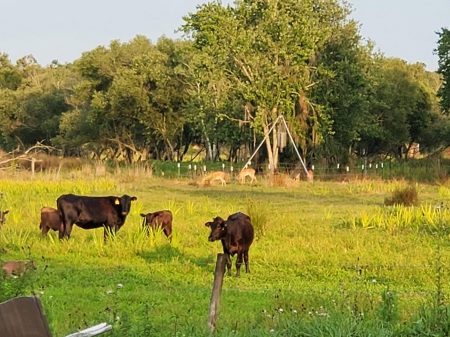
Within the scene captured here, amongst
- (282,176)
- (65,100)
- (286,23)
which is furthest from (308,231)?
(65,100)

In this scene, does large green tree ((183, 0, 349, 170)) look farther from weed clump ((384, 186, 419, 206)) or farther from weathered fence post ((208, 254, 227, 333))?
weathered fence post ((208, 254, 227, 333))

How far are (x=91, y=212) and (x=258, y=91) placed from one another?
21657mm

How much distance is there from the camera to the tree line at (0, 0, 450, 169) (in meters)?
35.7

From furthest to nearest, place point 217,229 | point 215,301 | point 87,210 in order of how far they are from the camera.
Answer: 1. point 87,210
2. point 217,229
3. point 215,301

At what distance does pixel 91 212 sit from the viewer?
1440 centimetres

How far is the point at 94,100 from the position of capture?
47.0m

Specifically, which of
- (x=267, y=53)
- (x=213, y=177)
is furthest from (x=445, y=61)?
(x=213, y=177)

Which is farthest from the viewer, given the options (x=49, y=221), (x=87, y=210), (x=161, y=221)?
(x=49, y=221)

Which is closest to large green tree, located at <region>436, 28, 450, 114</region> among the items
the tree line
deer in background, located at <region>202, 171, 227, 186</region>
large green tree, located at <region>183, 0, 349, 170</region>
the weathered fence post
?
the tree line

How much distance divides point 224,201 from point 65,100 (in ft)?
119

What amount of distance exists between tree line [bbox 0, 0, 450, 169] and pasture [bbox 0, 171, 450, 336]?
16279mm

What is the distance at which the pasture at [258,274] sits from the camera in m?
6.01

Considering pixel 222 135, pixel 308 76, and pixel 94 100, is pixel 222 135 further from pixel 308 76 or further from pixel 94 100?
pixel 94 100

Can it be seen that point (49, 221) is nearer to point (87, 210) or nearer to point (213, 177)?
point (87, 210)
